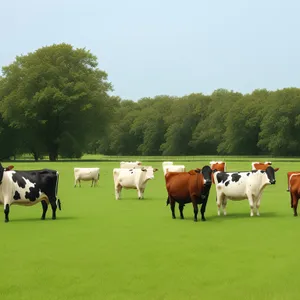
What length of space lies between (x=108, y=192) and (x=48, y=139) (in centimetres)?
4996

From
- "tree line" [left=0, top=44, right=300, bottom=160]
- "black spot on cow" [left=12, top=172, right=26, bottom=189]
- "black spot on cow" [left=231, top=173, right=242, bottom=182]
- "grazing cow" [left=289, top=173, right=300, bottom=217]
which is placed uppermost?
"tree line" [left=0, top=44, right=300, bottom=160]

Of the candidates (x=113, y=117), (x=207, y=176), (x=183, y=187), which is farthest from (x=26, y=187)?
(x=113, y=117)

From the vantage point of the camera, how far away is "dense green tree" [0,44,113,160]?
71.4m

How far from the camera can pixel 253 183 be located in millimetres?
16688

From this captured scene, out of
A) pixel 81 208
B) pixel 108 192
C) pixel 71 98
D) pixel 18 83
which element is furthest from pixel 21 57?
pixel 81 208

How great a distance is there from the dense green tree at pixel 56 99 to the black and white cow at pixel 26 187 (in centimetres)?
5387

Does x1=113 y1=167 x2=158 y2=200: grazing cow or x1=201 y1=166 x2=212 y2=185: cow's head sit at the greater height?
x1=201 y1=166 x2=212 y2=185: cow's head

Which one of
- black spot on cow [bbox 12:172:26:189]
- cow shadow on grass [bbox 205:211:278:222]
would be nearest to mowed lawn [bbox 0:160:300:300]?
cow shadow on grass [bbox 205:211:278:222]

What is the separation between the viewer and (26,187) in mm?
15758

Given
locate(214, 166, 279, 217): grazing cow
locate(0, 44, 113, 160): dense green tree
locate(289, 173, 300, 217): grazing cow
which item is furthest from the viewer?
locate(0, 44, 113, 160): dense green tree

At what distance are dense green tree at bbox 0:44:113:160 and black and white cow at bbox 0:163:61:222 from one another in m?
53.9

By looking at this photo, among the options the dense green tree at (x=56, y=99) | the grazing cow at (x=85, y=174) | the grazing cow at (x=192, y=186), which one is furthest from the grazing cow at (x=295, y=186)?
the dense green tree at (x=56, y=99)

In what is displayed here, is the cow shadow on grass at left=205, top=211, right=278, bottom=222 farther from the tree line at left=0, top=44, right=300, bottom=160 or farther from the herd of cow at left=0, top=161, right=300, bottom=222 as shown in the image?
the tree line at left=0, top=44, right=300, bottom=160

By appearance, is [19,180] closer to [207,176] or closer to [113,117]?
[207,176]
